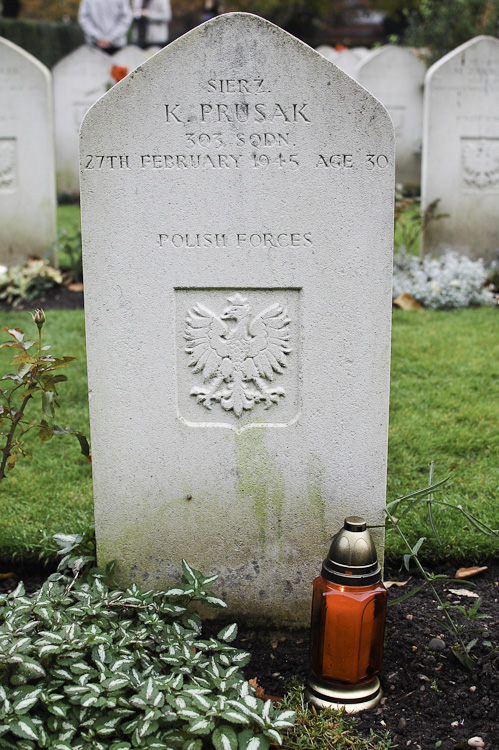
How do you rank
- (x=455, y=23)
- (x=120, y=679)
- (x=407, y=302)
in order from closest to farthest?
(x=120, y=679) < (x=407, y=302) < (x=455, y=23)

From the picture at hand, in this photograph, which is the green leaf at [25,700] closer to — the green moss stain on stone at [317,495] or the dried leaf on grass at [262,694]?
the dried leaf on grass at [262,694]

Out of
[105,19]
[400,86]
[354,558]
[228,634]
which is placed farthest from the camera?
[105,19]

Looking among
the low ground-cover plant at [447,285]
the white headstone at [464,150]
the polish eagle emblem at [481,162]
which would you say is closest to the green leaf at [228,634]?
the low ground-cover plant at [447,285]

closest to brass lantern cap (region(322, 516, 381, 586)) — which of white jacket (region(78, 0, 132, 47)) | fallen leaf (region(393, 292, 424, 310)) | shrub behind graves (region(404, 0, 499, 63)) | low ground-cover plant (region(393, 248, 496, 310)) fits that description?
fallen leaf (region(393, 292, 424, 310))

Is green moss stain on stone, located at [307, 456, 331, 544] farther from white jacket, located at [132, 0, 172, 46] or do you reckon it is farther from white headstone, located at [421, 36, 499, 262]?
white jacket, located at [132, 0, 172, 46]

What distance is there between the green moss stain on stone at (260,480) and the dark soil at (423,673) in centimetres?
38

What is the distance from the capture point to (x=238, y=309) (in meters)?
2.46

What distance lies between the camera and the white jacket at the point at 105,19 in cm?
1490

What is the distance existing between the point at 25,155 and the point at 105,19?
9920 millimetres

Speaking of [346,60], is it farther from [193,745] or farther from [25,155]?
[193,745]

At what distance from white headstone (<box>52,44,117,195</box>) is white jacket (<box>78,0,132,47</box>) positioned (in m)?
4.91

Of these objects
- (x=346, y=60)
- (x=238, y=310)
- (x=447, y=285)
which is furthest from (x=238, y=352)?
(x=346, y=60)

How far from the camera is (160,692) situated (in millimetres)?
1996

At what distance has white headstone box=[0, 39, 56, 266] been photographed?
21.2 feet
